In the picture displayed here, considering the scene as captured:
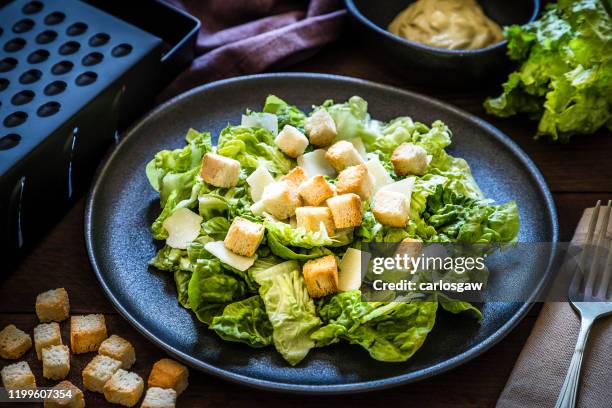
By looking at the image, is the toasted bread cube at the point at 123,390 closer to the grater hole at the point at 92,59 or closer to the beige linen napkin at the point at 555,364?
the beige linen napkin at the point at 555,364

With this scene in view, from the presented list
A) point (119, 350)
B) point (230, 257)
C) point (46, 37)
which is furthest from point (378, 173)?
point (46, 37)

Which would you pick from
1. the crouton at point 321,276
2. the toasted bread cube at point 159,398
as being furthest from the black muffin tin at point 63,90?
the crouton at point 321,276

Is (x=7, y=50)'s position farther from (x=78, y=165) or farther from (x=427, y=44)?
(x=427, y=44)

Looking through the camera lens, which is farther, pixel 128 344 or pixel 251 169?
pixel 251 169

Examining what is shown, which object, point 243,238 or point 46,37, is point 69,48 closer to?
point 46,37

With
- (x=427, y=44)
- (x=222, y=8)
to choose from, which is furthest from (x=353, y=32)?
(x=222, y=8)

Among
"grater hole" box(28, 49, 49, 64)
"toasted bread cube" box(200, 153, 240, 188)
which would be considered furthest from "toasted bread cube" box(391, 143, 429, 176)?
"grater hole" box(28, 49, 49, 64)
